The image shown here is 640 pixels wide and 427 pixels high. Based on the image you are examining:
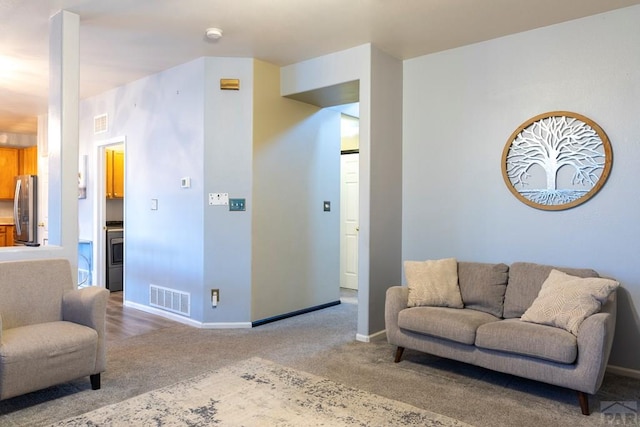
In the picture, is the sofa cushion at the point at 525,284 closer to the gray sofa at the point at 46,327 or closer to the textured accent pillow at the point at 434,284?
the textured accent pillow at the point at 434,284

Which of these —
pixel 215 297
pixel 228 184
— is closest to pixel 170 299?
→ pixel 215 297

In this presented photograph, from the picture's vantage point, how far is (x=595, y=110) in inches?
127

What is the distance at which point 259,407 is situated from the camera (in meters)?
2.56

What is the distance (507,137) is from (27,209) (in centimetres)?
702

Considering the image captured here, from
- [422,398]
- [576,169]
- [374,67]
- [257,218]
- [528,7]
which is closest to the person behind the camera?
[422,398]

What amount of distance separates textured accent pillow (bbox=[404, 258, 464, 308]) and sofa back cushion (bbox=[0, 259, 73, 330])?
244cm

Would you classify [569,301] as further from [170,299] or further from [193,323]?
[170,299]

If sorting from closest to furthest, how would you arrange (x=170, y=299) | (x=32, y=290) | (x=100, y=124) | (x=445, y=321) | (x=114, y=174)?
(x=32, y=290) → (x=445, y=321) → (x=170, y=299) → (x=100, y=124) → (x=114, y=174)

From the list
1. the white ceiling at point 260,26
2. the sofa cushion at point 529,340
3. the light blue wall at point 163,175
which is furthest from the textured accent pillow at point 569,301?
the light blue wall at point 163,175

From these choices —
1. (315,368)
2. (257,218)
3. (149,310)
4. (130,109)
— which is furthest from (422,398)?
(130,109)

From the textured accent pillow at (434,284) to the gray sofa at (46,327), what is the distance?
2167 mm

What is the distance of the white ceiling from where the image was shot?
3086mm

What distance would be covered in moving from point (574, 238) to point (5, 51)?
5.02 metres

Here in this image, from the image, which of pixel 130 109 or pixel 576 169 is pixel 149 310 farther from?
pixel 576 169
